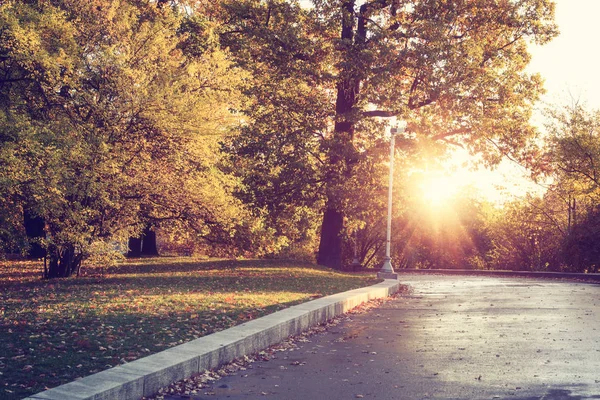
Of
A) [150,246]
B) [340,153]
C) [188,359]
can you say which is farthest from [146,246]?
[188,359]

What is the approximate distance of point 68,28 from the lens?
68.0ft

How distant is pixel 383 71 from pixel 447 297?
10.0m

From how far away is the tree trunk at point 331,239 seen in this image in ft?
105

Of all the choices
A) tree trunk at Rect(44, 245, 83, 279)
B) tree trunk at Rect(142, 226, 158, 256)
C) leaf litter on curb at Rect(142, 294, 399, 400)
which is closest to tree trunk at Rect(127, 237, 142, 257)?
tree trunk at Rect(142, 226, 158, 256)

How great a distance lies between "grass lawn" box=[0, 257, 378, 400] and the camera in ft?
25.7

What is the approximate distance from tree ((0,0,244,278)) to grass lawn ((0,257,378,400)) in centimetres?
218

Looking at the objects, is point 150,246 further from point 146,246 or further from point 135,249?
point 135,249

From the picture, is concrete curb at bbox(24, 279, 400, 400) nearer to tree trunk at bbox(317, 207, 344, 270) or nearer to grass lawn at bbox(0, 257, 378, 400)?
grass lawn at bbox(0, 257, 378, 400)

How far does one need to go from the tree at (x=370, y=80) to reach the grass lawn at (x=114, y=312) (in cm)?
644

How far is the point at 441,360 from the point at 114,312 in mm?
5899

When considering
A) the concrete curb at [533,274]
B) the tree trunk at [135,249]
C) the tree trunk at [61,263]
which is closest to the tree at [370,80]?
the concrete curb at [533,274]

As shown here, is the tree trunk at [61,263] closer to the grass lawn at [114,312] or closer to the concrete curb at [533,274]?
the grass lawn at [114,312]

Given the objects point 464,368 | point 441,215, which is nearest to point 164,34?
point 464,368

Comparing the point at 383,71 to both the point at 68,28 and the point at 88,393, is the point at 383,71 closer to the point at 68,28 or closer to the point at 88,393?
the point at 68,28
